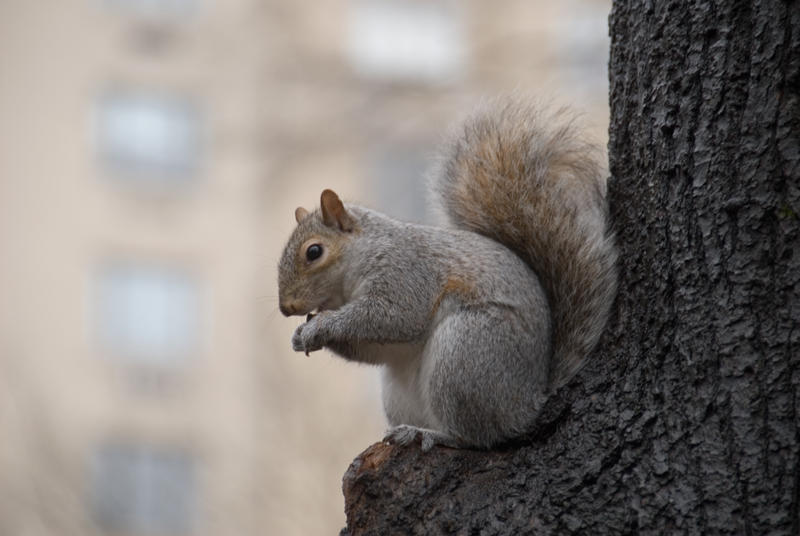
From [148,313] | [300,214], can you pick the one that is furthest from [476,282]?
[148,313]

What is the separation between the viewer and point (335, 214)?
244 cm

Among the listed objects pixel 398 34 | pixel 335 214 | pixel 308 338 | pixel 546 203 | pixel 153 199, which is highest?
pixel 398 34

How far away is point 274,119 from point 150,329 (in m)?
4.60

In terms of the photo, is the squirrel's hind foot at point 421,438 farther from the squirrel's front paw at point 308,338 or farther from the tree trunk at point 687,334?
the squirrel's front paw at point 308,338

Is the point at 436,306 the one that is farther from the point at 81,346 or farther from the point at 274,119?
the point at 81,346

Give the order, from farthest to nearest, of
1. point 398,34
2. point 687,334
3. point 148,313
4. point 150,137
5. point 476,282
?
point 150,137 < point 148,313 < point 398,34 < point 476,282 < point 687,334

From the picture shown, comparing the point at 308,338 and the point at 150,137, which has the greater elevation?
the point at 150,137

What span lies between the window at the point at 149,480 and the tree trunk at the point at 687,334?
33.3 ft

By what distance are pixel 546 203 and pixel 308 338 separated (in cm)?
56

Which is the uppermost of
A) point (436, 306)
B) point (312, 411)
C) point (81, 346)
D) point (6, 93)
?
point (6, 93)

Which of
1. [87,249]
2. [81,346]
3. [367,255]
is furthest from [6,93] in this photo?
[367,255]

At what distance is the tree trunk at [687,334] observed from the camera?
1.53 m

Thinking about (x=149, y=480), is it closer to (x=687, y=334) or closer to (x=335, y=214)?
(x=335, y=214)

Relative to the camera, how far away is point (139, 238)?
1475 centimetres
